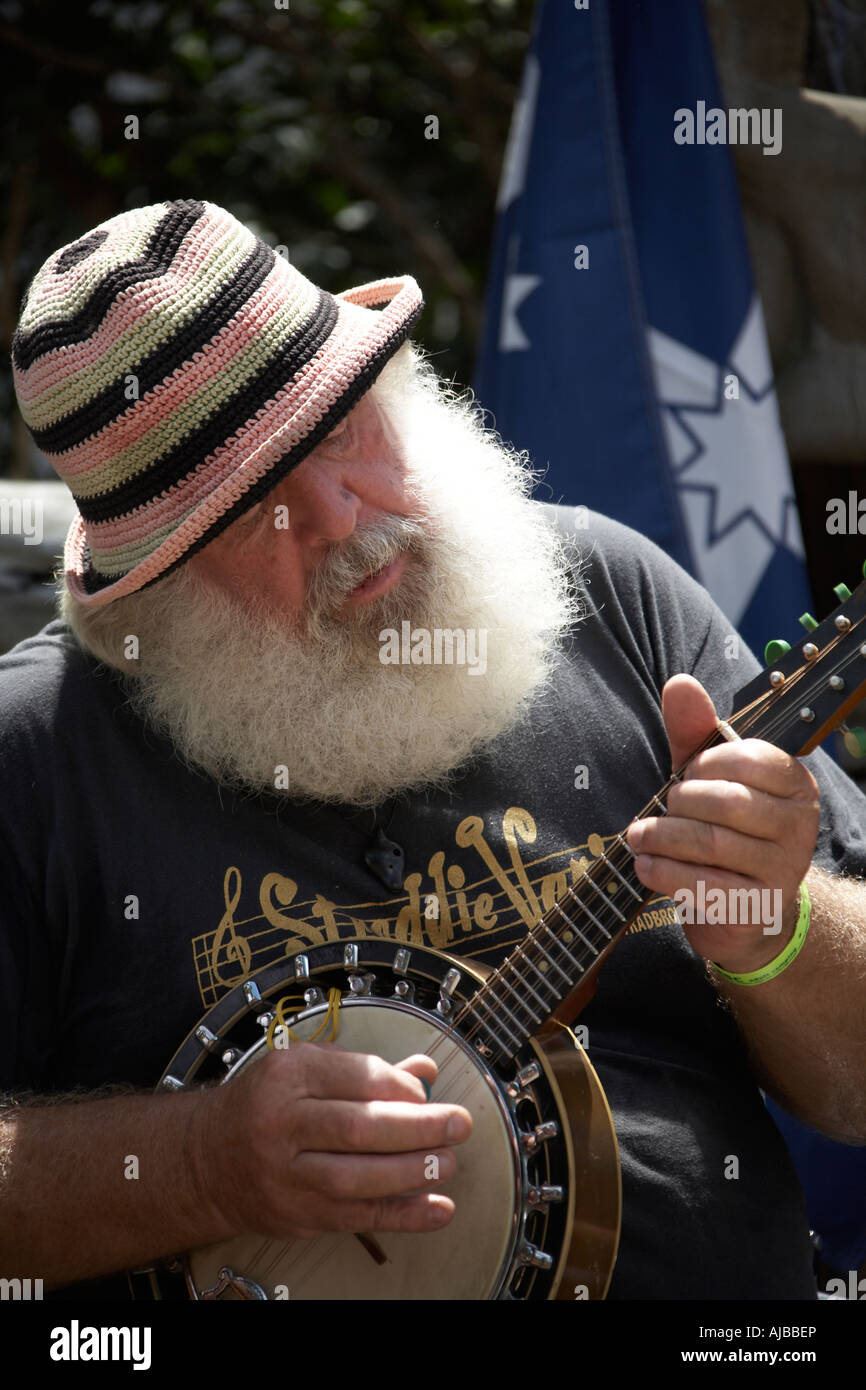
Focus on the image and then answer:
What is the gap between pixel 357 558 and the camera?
6.55 feet

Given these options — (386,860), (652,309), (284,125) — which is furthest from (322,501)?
(284,125)

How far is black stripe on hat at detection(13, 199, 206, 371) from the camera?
6.25ft

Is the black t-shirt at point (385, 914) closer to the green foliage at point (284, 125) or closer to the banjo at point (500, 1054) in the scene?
the banjo at point (500, 1054)

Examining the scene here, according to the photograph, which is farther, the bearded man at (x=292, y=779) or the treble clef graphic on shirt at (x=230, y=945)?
the treble clef graphic on shirt at (x=230, y=945)

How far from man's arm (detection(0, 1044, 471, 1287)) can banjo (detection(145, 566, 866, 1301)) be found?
7 centimetres

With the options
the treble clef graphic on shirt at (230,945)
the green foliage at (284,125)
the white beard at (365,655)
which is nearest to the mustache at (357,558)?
the white beard at (365,655)

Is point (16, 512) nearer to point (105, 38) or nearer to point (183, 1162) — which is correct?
point (183, 1162)

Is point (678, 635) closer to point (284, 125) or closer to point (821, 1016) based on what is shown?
point (821, 1016)

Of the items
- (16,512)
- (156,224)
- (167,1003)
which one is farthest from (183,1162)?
(16,512)

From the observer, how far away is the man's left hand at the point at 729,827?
152cm

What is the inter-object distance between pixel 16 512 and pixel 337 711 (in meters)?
1.64

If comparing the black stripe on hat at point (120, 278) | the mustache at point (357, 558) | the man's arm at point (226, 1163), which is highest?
the black stripe on hat at point (120, 278)

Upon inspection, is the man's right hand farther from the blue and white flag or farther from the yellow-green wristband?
the blue and white flag

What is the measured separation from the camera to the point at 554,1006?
5.59 feet
